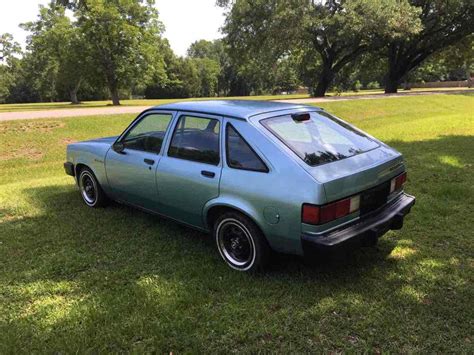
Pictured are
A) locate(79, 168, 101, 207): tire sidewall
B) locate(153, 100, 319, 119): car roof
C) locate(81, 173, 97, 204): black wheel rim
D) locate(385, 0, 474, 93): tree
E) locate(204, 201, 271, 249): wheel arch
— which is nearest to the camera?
locate(204, 201, 271, 249): wheel arch

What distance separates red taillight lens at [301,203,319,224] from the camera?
10.2 ft

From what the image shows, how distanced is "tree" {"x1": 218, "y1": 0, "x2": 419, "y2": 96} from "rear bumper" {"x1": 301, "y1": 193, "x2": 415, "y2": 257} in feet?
92.4

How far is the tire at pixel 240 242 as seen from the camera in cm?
347

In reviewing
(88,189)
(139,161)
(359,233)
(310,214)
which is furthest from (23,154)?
(359,233)

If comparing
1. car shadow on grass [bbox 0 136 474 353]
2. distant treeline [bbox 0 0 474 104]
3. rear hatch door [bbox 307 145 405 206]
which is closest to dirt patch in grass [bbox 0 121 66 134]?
car shadow on grass [bbox 0 136 474 353]

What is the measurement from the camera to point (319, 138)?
3.83 meters

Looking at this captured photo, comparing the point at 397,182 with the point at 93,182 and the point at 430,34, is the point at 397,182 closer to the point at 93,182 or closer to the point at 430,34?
the point at 93,182

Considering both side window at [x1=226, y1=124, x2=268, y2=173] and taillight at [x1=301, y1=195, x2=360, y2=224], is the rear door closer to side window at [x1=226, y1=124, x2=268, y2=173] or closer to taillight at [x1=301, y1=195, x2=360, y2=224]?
side window at [x1=226, y1=124, x2=268, y2=173]

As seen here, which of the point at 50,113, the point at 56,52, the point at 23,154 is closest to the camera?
the point at 23,154

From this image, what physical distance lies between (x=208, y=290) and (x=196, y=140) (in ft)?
4.79

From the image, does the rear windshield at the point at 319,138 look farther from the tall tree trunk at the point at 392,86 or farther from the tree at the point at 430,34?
the tall tree trunk at the point at 392,86

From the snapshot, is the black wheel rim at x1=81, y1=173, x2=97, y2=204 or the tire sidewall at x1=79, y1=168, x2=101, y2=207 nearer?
the tire sidewall at x1=79, y1=168, x2=101, y2=207

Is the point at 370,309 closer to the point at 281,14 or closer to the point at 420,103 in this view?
the point at 420,103

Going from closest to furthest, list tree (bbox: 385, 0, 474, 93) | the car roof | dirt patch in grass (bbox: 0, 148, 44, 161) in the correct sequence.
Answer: the car roof < dirt patch in grass (bbox: 0, 148, 44, 161) < tree (bbox: 385, 0, 474, 93)
